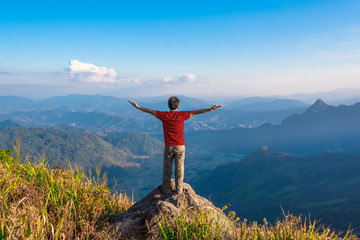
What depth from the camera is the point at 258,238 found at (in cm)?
554

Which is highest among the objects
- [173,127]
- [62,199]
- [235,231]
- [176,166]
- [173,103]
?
[173,103]

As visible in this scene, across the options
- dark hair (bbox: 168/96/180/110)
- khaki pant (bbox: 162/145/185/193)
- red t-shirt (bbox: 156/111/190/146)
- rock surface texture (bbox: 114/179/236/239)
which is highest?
dark hair (bbox: 168/96/180/110)

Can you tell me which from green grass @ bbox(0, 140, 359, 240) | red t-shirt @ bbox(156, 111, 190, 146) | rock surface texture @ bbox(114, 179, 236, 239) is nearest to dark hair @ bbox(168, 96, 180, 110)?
red t-shirt @ bbox(156, 111, 190, 146)

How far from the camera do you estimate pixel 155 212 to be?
6809mm

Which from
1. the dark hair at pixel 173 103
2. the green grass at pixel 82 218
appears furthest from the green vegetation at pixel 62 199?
the dark hair at pixel 173 103

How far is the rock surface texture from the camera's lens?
21.0 ft

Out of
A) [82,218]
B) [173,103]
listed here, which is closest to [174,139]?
[173,103]

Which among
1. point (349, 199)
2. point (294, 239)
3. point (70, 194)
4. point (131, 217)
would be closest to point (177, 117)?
point (131, 217)

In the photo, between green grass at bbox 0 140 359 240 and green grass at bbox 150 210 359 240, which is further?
green grass at bbox 150 210 359 240

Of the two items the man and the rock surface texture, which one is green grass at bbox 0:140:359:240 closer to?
the rock surface texture

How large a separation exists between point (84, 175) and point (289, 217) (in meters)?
6.65

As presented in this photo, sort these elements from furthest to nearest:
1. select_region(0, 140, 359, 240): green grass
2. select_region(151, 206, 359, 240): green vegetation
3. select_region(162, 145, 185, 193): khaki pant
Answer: select_region(162, 145, 185, 193): khaki pant < select_region(151, 206, 359, 240): green vegetation < select_region(0, 140, 359, 240): green grass

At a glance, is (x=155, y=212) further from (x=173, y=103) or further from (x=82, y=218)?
(x=173, y=103)

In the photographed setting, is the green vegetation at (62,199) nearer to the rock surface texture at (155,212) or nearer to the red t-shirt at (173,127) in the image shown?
the rock surface texture at (155,212)
